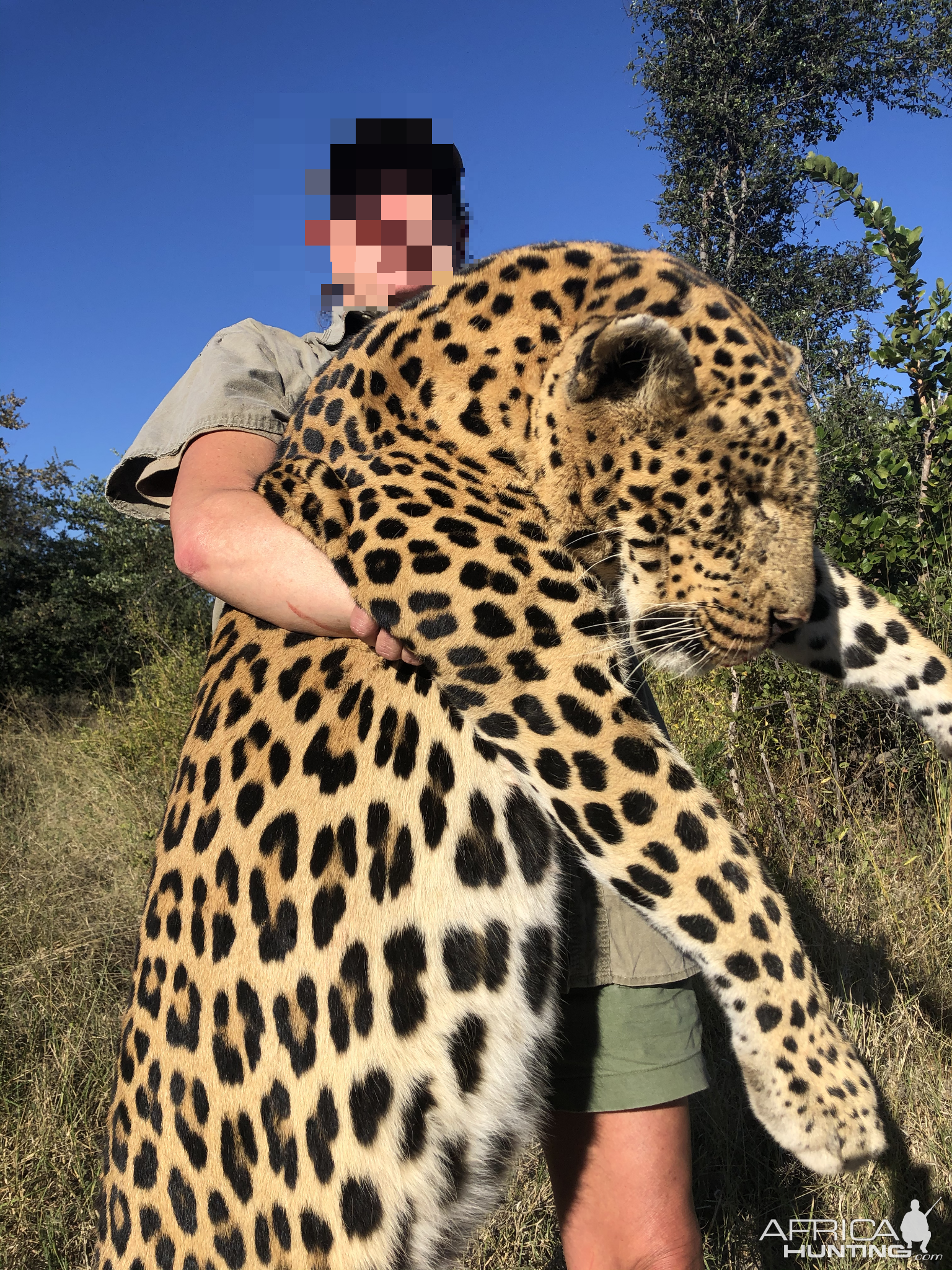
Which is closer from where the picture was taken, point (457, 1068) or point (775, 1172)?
point (457, 1068)

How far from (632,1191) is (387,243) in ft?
9.18

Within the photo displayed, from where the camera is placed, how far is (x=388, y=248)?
266cm

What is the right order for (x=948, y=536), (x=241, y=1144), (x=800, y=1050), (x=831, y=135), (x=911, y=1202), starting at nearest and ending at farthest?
(x=800, y=1050) < (x=241, y=1144) < (x=911, y=1202) < (x=948, y=536) < (x=831, y=135)

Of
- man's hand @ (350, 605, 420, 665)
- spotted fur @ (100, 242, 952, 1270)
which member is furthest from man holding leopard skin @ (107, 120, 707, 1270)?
spotted fur @ (100, 242, 952, 1270)

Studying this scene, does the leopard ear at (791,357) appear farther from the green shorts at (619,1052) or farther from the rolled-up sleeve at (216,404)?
the green shorts at (619,1052)

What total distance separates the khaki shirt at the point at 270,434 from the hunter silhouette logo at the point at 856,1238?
1.48 m

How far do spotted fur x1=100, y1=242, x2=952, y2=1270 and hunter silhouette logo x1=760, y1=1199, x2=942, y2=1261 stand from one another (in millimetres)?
1615

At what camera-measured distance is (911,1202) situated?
3.07 m

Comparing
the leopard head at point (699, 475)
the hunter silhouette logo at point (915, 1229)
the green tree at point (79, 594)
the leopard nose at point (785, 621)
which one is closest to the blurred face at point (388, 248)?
the leopard head at point (699, 475)

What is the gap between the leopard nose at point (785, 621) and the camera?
1957 millimetres

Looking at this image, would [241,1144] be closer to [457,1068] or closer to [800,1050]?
[457,1068]

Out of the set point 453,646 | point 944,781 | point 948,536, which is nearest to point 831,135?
point 948,536

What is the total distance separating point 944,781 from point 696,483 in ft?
12.0

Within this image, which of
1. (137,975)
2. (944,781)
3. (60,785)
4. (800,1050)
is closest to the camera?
(800,1050)
